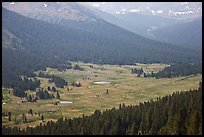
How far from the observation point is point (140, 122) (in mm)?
115312

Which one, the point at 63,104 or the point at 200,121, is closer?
the point at 200,121

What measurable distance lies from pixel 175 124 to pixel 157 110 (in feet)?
64.9

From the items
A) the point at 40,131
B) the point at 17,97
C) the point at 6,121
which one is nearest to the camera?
the point at 40,131

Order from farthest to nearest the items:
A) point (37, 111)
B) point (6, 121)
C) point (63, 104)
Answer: point (63, 104), point (37, 111), point (6, 121)

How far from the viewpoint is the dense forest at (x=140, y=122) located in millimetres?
101250

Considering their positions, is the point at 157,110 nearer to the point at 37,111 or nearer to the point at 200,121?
the point at 200,121

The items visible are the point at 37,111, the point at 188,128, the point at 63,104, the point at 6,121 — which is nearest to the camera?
the point at 188,128

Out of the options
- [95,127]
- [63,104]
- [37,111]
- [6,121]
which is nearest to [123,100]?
[63,104]

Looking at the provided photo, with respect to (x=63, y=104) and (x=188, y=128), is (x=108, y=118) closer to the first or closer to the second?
(x=188, y=128)

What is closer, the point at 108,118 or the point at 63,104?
the point at 108,118

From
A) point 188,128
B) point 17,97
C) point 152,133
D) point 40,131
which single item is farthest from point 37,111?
point 188,128

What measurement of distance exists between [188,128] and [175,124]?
4469 mm

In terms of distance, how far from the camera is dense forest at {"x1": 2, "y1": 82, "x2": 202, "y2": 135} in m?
101

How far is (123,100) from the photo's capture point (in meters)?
186
